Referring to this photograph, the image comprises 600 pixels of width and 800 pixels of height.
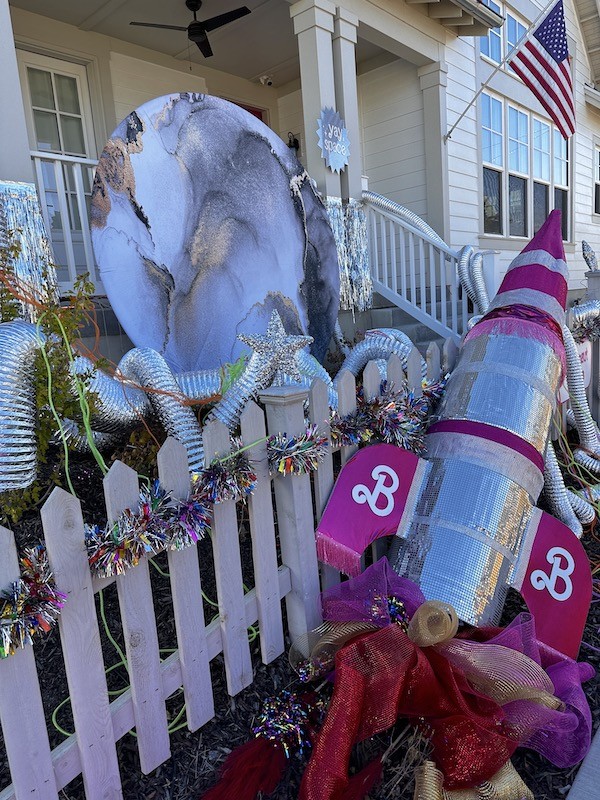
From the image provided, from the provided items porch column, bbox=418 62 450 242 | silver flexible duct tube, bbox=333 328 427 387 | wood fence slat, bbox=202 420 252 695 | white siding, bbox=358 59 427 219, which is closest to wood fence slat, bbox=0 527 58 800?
wood fence slat, bbox=202 420 252 695

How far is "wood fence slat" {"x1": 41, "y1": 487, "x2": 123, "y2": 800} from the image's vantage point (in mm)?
1260

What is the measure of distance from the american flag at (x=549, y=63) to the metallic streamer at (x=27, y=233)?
5743 millimetres

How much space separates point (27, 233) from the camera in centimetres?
360

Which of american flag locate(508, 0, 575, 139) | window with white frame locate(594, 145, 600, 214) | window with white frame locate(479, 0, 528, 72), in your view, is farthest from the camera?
window with white frame locate(594, 145, 600, 214)

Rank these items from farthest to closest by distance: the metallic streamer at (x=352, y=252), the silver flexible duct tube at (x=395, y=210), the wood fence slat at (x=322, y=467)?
the silver flexible duct tube at (x=395, y=210), the metallic streamer at (x=352, y=252), the wood fence slat at (x=322, y=467)

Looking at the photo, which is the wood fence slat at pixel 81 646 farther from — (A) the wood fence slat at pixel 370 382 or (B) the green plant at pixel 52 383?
(A) the wood fence slat at pixel 370 382

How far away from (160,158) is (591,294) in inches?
147

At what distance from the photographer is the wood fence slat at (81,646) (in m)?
1.26

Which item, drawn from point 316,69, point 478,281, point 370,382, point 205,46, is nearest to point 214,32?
point 205,46

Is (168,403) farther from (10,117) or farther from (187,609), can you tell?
(10,117)

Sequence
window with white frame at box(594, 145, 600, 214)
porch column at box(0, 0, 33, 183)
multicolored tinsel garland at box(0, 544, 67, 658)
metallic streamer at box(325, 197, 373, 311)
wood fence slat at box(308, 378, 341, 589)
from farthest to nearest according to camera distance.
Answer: window with white frame at box(594, 145, 600, 214) < metallic streamer at box(325, 197, 373, 311) < porch column at box(0, 0, 33, 183) < wood fence slat at box(308, 378, 341, 589) < multicolored tinsel garland at box(0, 544, 67, 658)

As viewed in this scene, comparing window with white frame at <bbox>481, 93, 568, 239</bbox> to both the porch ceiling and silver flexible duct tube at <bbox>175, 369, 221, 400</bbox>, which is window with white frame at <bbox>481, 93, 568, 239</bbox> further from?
silver flexible duct tube at <bbox>175, 369, 221, 400</bbox>

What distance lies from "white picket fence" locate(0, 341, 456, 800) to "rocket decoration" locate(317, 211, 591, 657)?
0.17 meters

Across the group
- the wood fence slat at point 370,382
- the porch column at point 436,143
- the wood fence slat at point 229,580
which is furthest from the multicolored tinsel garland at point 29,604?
the porch column at point 436,143
